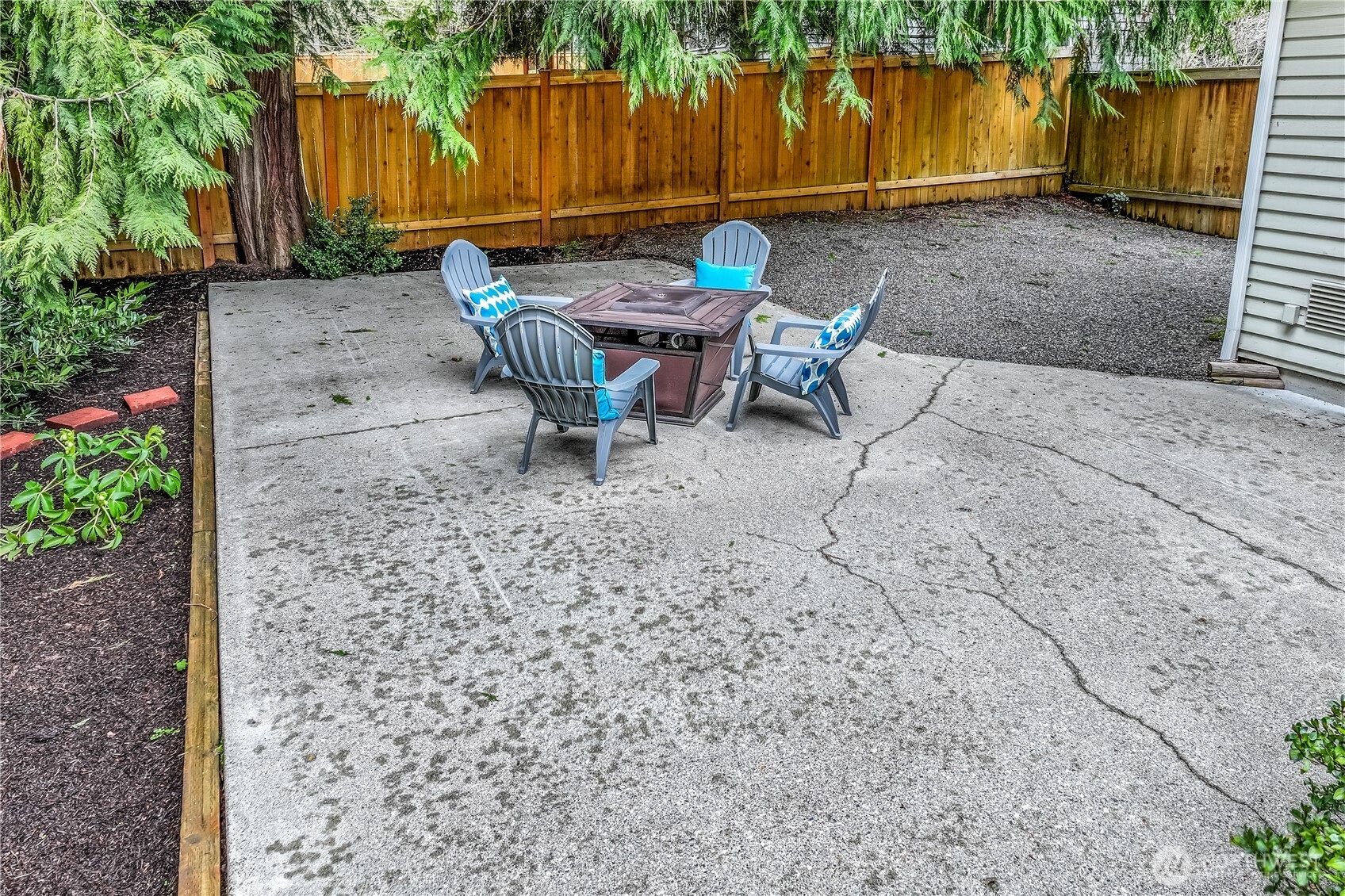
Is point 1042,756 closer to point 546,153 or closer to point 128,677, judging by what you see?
point 128,677

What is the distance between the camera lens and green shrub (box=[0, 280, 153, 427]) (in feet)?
18.6

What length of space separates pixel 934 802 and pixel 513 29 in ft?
25.5

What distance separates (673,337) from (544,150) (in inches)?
218

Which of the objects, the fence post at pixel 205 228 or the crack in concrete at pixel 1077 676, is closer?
the crack in concrete at pixel 1077 676

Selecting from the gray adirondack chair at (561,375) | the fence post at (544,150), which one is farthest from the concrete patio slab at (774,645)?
the fence post at (544,150)

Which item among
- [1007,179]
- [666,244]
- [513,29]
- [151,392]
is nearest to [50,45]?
[151,392]

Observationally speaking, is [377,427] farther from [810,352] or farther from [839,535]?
[839,535]

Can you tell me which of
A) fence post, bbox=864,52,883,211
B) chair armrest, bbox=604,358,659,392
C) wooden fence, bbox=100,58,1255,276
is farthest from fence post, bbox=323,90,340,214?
fence post, bbox=864,52,883,211

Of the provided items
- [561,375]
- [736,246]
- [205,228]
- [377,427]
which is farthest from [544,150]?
[561,375]

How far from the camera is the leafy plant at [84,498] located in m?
4.14

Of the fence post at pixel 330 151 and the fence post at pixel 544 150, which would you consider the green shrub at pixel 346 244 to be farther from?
the fence post at pixel 544 150

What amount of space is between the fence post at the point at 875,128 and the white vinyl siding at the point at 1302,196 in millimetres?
5448

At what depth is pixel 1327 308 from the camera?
6.04 m

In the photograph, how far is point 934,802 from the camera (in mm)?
2607
